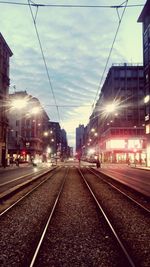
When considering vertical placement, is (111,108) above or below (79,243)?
above

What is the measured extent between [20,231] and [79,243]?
2.07 meters

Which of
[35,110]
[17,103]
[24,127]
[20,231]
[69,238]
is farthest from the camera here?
[24,127]

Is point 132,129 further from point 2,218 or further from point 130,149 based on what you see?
point 2,218

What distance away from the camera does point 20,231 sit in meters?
8.64

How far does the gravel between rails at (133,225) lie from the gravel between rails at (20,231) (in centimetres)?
227

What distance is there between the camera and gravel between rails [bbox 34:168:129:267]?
607 centimetres

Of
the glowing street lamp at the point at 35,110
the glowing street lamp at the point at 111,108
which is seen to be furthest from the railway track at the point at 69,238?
the glowing street lamp at the point at 111,108

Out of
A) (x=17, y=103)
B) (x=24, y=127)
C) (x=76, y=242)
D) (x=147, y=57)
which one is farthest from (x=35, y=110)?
(x=76, y=242)

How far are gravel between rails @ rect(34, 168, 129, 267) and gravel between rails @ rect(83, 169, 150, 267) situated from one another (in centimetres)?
36

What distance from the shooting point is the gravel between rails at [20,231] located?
249 inches

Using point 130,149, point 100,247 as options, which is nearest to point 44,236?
point 100,247

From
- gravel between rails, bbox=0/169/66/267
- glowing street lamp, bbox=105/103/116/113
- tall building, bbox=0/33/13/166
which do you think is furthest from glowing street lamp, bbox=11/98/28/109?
gravel between rails, bbox=0/169/66/267

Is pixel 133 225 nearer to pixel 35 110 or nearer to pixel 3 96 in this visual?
pixel 35 110

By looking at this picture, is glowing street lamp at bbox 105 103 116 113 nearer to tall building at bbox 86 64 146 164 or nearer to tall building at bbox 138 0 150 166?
tall building at bbox 86 64 146 164
